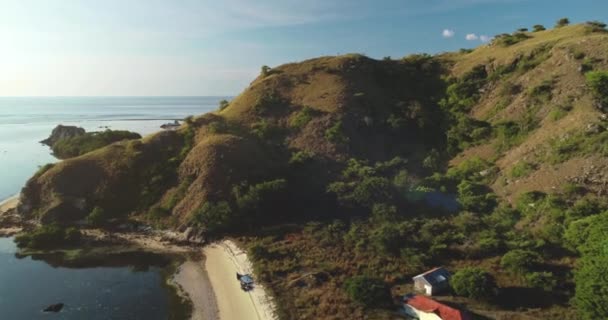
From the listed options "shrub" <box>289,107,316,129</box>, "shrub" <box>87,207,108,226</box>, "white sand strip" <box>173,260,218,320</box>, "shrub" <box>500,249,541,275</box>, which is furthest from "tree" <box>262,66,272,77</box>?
"shrub" <box>500,249,541,275</box>

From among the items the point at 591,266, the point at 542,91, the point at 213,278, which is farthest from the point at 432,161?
the point at 213,278

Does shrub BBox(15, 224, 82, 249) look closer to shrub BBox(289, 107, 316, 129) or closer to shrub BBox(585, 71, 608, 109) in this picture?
shrub BBox(289, 107, 316, 129)

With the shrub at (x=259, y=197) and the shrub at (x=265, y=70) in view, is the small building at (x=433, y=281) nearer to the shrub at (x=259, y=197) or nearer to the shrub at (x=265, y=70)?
the shrub at (x=259, y=197)

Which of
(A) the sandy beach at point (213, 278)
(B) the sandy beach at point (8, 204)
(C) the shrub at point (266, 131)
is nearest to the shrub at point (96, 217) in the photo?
(A) the sandy beach at point (213, 278)

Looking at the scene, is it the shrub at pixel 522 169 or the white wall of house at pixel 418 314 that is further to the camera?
the shrub at pixel 522 169

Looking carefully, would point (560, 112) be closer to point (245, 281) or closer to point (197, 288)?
point (245, 281)

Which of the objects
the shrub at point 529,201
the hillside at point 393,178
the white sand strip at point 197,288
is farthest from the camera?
the shrub at point 529,201

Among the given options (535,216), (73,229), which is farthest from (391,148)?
(73,229)

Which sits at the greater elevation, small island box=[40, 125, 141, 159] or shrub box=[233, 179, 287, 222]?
small island box=[40, 125, 141, 159]
